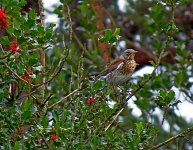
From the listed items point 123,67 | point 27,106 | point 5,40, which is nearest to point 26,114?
point 27,106

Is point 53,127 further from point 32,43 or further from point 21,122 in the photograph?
point 32,43

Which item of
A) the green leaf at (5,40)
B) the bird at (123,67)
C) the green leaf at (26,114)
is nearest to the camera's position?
the green leaf at (26,114)

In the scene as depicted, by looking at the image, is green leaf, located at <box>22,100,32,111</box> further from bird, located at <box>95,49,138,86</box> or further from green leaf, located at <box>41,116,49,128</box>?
bird, located at <box>95,49,138,86</box>

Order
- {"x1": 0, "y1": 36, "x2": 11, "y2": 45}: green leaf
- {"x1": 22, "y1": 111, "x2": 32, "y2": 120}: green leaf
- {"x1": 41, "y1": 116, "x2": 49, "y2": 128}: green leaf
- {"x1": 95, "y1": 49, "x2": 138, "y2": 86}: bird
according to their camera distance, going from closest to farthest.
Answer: {"x1": 22, "y1": 111, "x2": 32, "y2": 120}: green leaf
{"x1": 41, "y1": 116, "x2": 49, "y2": 128}: green leaf
{"x1": 0, "y1": 36, "x2": 11, "y2": 45}: green leaf
{"x1": 95, "y1": 49, "x2": 138, "y2": 86}: bird

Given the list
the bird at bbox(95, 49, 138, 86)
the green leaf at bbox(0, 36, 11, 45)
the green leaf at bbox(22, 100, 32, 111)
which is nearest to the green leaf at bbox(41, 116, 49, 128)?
the green leaf at bbox(22, 100, 32, 111)

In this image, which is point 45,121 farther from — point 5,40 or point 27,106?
point 5,40

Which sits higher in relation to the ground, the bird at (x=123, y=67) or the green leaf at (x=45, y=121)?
the bird at (x=123, y=67)

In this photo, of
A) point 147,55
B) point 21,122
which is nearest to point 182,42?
point 147,55

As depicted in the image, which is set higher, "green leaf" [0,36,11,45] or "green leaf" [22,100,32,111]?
"green leaf" [0,36,11,45]

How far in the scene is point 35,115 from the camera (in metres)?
2.83

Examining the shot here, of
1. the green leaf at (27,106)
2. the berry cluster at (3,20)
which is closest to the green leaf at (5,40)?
the berry cluster at (3,20)

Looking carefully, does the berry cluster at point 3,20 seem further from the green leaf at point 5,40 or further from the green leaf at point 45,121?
the green leaf at point 45,121

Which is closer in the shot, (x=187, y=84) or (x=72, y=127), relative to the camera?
(x=72, y=127)

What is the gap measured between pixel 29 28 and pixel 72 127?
41 centimetres
